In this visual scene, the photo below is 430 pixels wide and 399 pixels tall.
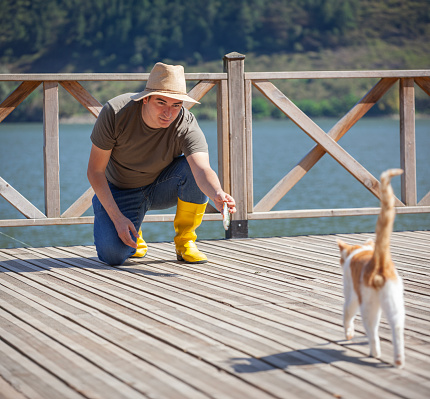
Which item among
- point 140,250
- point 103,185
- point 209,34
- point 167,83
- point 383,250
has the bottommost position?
point 140,250

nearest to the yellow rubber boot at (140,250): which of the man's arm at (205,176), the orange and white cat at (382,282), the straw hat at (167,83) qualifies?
the man's arm at (205,176)

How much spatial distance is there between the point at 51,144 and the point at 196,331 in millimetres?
2187

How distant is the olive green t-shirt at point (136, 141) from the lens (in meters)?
3.54

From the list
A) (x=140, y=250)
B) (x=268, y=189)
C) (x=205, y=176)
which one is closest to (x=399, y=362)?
(x=205, y=176)

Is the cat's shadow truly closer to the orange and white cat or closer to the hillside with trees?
the orange and white cat

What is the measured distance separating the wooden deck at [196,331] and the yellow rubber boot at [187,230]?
8cm

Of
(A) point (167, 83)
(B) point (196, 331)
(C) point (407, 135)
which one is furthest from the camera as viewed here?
(C) point (407, 135)

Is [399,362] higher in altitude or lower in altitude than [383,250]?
lower

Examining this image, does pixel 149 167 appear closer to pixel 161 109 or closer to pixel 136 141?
pixel 136 141

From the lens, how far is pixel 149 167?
3754mm

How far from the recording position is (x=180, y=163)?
3.83m

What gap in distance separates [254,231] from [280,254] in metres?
9.83

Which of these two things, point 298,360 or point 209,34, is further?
point 209,34

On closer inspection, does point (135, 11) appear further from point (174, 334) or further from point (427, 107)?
point (174, 334)
